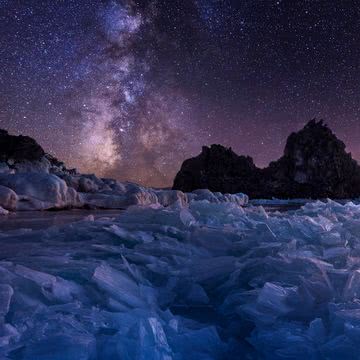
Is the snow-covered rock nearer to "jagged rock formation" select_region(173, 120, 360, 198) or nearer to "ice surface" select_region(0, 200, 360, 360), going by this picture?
"ice surface" select_region(0, 200, 360, 360)

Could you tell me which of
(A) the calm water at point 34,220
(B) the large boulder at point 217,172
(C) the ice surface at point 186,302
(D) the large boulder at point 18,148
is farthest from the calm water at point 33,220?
(B) the large boulder at point 217,172

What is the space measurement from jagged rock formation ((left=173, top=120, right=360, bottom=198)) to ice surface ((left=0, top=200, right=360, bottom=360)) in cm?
7209

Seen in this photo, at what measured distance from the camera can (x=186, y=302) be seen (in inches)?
92.7

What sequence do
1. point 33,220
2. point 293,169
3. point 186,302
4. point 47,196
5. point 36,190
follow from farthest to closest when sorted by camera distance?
1. point 293,169
2. point 47,196
3. point 36,190
4. point 33,220
5. point 186,302

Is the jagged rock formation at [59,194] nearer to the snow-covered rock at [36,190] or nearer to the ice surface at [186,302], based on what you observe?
the snow-covered rock at [36,190]

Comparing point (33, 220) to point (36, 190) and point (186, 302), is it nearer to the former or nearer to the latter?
point (36, 190)

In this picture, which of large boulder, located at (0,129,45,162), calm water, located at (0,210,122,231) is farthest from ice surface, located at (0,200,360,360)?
large boulder, located at (0,129,45,162)

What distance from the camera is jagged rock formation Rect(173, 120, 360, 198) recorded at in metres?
78.0

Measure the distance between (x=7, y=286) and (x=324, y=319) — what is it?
175cm

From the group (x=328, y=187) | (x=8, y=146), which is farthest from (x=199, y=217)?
(x=328, y=187)

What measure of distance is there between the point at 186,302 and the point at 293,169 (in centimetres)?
8796

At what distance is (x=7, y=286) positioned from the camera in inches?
70.3

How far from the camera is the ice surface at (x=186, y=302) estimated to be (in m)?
1.49

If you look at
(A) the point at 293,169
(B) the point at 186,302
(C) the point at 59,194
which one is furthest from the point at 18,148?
(A) the point at 293,169
